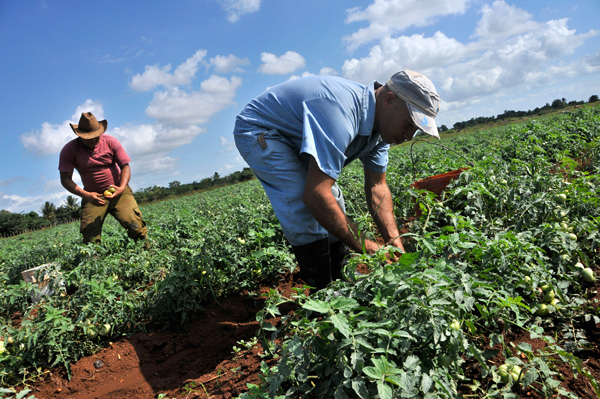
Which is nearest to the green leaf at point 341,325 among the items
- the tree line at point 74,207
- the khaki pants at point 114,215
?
the khaki pants at point 114,215

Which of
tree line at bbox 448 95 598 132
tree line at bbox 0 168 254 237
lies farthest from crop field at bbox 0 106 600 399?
tree line at bbox 448 95 598 132

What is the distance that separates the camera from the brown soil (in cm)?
189

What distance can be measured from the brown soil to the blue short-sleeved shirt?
43.9 inches

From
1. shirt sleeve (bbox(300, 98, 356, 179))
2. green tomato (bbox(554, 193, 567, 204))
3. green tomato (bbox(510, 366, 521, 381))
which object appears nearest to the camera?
green tomato (bbox(510, 366, 521, 381))

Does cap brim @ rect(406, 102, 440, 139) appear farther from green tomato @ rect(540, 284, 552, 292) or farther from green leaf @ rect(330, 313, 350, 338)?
green leaf @ rect(330, 313, 350, 338)

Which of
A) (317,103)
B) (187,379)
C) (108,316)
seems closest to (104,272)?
(108,316)

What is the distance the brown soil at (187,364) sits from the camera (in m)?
1.89

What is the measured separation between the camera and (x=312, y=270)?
92.5 inches

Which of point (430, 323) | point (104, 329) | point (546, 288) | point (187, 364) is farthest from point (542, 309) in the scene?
point (104, 329)

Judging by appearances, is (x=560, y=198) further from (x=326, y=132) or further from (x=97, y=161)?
(x=97, y=161)

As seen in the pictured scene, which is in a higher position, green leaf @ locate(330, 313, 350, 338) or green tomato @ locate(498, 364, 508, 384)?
green leaf @ locate(330, 313, 350, 338)

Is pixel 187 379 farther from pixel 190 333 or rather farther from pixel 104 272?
pixel 104 272

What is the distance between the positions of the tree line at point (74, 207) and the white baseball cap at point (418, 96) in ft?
150

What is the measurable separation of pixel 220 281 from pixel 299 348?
200cm
